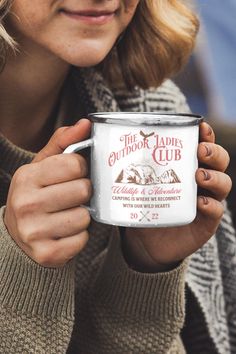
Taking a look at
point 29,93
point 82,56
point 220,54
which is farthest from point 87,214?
point 220,54

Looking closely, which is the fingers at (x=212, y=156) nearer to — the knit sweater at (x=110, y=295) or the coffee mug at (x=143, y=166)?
the coffee mug at (x=143, y=166)

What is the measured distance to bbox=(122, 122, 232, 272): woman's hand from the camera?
1.29 metres

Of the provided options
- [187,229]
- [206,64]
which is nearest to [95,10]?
[187,229]

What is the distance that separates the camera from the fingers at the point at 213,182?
1269 millimetres

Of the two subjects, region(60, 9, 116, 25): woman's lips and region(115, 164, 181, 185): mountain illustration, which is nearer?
region(115, 164, 181, 185): mountain illustration

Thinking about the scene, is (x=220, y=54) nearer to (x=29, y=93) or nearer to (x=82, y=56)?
(x=29, y=93)

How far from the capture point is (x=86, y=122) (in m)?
1.25

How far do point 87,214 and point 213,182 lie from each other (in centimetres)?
19

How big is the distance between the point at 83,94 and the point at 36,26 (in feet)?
0.91

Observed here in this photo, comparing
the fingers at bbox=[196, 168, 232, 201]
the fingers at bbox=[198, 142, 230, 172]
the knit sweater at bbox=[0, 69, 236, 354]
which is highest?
the fingers at bbox=[198, 142, 230, 172]

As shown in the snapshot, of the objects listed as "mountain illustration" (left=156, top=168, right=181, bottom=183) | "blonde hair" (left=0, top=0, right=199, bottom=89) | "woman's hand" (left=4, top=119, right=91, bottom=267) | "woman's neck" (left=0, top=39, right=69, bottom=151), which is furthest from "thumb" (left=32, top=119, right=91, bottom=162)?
"blonde hair" (left=0, top=0, right=199, bottom=89)

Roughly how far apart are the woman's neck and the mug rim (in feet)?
1.22

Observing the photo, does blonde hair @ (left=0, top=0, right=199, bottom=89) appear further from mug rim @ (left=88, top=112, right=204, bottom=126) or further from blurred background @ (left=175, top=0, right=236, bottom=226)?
blurred background @ (left=175, top=0, right=236, bottom=226)

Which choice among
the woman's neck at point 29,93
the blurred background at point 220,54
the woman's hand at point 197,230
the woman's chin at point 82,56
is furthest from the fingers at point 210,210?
the blurred background at point 220,54
